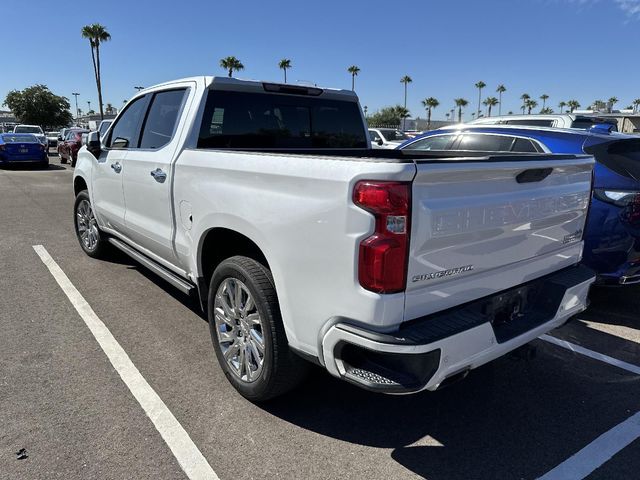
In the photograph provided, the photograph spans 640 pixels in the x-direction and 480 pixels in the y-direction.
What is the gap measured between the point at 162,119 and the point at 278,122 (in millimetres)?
977

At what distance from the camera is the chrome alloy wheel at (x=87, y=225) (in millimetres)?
5973

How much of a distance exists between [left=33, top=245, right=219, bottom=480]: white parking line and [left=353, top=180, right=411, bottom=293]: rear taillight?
4.31 ft

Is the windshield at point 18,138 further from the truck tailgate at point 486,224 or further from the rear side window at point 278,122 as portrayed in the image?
the truck tailgate at point 486,224

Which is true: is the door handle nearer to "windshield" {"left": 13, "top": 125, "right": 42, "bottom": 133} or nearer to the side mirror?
the side mirror

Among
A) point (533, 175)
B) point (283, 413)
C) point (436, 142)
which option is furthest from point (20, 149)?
point (533, 175)

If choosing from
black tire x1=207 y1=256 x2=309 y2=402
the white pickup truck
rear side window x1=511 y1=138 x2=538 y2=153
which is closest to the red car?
→ the white pickup truck

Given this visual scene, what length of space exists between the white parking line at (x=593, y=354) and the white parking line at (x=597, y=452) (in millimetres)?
747

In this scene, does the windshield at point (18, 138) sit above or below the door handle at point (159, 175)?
above

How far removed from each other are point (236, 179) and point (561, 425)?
2.43 m

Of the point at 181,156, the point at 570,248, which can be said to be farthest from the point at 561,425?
the point at 181,156

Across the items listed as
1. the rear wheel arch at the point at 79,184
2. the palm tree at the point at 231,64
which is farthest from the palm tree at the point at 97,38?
the rear wheel arch at the point at 79,184

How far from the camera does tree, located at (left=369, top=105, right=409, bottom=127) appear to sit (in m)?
100

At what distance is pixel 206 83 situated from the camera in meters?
3.66

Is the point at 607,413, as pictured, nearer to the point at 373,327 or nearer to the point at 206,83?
the point at 373,327
